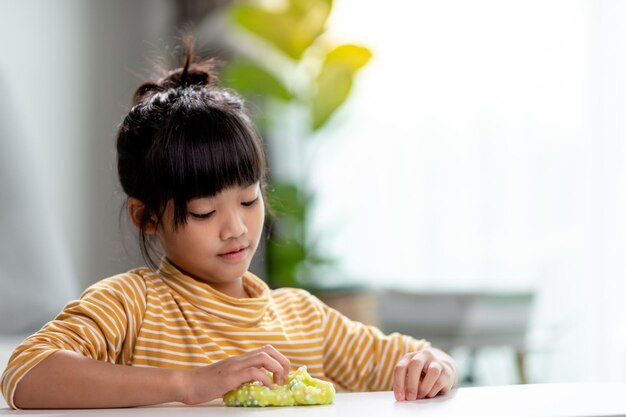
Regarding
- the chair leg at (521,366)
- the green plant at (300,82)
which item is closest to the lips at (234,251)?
the chair leg at (521,366)

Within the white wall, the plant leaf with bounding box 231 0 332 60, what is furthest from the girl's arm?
the plant leaf with bounding box 231 0 332 60

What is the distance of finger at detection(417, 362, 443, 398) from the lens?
3.27 ft

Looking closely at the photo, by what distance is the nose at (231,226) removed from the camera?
1115 millimetres

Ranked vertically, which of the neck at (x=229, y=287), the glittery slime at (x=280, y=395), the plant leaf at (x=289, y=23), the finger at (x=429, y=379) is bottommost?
the finger at (x=429, y=379)

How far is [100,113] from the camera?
4.14 m

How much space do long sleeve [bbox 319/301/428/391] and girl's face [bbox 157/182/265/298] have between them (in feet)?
0.57

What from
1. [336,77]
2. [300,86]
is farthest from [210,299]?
[300,86]

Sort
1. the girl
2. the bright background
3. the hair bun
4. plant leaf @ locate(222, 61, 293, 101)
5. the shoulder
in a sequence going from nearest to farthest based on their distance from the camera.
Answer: the girl, the shoulder, the hair bun, the bright background, plant leaf @ locate(222, 61, 293, 101)

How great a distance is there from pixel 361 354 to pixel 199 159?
36cm

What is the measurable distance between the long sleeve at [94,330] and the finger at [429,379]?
35 cm

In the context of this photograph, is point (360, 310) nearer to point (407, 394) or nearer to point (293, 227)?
point (293, 227)

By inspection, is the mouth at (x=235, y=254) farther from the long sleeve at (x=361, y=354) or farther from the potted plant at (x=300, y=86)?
the potted plant at (x=300, y=86)

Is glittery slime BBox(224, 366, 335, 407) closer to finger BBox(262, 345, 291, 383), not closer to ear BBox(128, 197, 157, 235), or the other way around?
finger BBox(262, 345, 291, 383)

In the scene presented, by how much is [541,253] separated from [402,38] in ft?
3.37
